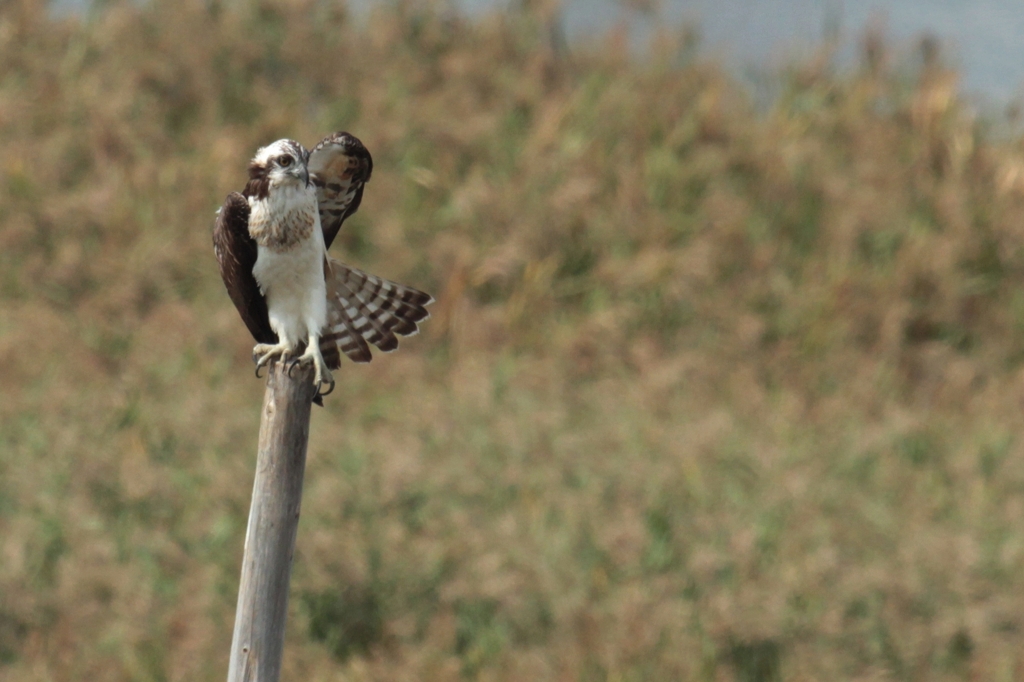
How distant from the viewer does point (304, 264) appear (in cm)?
378

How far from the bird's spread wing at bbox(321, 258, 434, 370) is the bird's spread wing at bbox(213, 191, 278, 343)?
0.24 m

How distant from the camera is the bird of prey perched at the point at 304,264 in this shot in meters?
3.69

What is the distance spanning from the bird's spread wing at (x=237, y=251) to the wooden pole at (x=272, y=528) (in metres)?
0.75

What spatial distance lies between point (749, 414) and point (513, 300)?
1927 millimetres

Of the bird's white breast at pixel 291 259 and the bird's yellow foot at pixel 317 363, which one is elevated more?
the bird's white breast at pixel 291 259

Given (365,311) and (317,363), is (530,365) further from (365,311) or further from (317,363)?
(317,363)

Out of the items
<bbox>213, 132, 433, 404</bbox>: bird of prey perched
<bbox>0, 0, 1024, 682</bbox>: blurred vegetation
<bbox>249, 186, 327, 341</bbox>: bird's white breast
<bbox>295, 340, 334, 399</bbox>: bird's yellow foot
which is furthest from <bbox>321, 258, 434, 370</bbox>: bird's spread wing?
<bbox>0, 0, 1024, 682</bbox>: blurred vegetation

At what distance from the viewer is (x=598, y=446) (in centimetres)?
743

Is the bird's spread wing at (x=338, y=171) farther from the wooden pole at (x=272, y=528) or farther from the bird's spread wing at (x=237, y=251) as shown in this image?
the wooden pole at (x=272, y=528)

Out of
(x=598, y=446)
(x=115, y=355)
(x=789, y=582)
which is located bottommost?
→ (x=789, y=582)

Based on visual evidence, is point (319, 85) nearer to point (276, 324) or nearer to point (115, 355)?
point (115, 355)

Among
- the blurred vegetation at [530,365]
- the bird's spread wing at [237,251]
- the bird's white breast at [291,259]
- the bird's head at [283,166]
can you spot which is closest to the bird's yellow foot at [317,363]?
the bird's white breast at [291,259]

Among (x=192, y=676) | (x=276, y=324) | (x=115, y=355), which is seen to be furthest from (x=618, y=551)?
(x=115, y=355)

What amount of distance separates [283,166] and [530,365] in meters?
5.06
